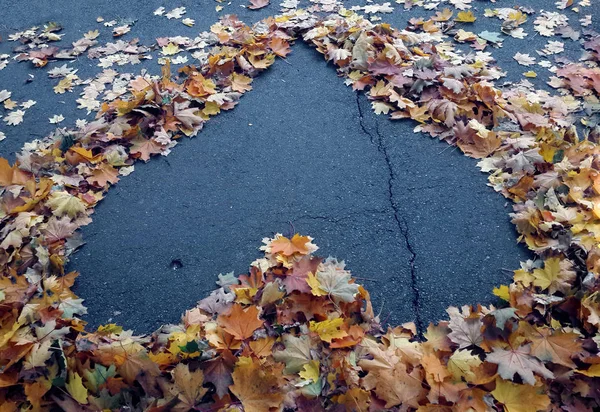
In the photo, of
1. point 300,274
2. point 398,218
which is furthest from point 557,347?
point 300,274

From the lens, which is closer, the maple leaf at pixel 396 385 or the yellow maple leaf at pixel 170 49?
the maple leaf at pixel 396 385

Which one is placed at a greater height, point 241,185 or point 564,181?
point 564,181

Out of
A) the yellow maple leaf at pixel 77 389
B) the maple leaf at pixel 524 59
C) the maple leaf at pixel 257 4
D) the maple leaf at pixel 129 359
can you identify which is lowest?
the yellow maple leaf at pixel 77 389

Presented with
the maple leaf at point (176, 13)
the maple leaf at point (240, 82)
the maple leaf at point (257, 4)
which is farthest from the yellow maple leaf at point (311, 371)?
the maple leaf at point (176, 13)

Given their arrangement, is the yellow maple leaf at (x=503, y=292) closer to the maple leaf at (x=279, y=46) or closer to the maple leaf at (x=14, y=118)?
the maple leaf at (x=279, y=46)

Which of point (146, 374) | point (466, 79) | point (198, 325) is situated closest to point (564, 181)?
point (466, 79)

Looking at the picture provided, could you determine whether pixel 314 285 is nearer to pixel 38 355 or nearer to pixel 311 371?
pixel 311 371

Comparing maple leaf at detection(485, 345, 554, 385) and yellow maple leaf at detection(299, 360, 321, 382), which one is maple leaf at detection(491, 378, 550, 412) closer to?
maple leaf at detection(485, 345, 554, 385)

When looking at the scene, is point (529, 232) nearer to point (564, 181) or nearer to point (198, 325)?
point (564, 181)
